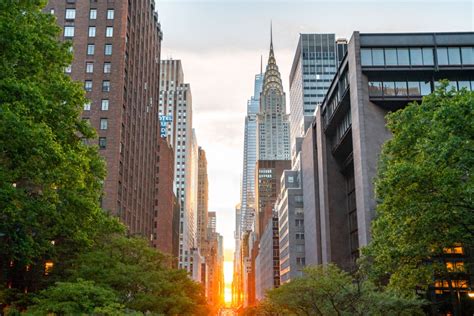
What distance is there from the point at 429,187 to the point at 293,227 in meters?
99.4

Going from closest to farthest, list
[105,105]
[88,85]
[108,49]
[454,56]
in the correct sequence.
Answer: [454,56], [105,105], [88,85], [108,49]

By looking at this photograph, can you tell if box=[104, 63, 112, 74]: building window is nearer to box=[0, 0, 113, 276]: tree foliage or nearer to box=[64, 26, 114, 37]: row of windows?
box=[64, 26, 114, 37]: row of windows

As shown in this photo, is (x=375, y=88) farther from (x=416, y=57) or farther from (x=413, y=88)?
(x=416, y=57)

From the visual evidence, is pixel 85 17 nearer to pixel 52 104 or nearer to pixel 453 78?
pixel 453 78

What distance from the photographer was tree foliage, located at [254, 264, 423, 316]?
41.8m

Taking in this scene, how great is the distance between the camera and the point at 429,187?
89.9ft

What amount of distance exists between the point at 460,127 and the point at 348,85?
4303cm

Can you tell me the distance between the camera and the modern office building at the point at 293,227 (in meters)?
123

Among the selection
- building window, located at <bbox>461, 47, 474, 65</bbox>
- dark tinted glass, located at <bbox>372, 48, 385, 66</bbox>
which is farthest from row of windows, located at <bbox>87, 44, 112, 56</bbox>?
building window, located at <bbox>461, 47, 474, 65</bbox>

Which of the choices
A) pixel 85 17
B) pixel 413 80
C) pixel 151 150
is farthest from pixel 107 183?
pixel 413 80

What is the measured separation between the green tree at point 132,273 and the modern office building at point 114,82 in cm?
3296

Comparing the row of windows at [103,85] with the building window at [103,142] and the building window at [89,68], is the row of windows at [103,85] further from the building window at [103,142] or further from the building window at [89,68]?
the building window at [103,142]

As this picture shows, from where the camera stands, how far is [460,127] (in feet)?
86.6

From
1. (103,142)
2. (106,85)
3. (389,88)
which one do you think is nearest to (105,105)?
(106,85)
